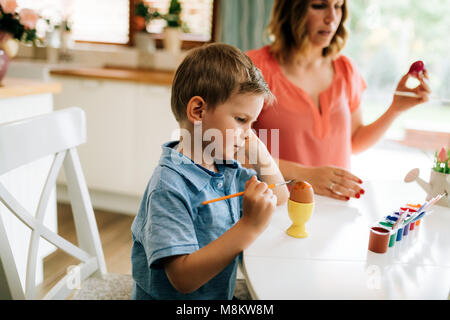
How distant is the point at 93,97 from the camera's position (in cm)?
283

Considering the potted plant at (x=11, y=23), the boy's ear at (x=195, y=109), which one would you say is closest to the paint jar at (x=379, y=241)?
the boy's ear at (x=195, y=109)

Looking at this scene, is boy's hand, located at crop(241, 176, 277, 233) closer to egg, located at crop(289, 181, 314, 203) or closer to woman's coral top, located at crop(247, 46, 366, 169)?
egg, located at crop(289, 181, 314, 203)

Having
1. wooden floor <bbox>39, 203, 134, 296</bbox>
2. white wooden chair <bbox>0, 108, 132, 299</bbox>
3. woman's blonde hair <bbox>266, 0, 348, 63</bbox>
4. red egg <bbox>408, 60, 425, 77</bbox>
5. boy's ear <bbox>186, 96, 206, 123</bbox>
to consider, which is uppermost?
woman's blonde hair <bbox>266, 0, 348, 63</bbox>

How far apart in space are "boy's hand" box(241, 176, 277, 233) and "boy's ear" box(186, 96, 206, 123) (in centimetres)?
21

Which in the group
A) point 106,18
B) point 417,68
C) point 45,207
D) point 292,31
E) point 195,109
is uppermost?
point 106,18

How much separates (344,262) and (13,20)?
177 cm

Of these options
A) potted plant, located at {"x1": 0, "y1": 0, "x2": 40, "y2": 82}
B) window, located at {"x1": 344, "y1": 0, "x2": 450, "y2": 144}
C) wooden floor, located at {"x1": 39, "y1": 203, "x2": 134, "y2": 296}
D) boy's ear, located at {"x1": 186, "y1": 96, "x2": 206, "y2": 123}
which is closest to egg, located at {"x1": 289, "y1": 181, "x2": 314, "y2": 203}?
boy's ear, located at {"x1": 186, "y1": 96, "x2": 206, "y2": 123}

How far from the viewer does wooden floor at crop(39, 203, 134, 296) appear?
2.17 m

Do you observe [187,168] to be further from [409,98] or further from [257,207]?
[409,98]

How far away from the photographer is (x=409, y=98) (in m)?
1.22

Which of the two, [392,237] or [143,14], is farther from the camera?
[143,14]

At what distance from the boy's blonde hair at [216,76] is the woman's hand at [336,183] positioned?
35cm

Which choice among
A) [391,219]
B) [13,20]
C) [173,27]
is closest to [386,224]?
[391,219]
